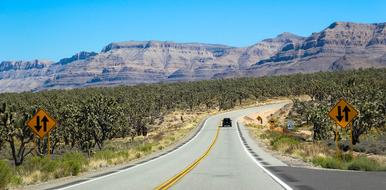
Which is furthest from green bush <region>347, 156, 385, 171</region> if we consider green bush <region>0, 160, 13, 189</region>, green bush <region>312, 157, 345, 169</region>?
green bush <region>0, 160, 13, 189</region>

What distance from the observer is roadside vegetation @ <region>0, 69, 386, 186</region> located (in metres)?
30.7

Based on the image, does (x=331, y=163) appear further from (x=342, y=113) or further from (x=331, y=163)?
(x=342, y=113)

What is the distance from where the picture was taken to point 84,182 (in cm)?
1783

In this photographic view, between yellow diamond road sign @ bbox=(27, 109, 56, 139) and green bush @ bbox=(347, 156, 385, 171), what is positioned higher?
yellow diamond road sign @ bbox=(27, 109, 56, 139)

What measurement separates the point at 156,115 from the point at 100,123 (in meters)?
Result: 45.3

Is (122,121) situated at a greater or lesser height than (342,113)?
lesser

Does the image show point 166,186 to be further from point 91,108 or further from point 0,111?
point 91,108

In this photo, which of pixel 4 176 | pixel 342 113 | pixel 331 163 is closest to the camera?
pixel 4 176

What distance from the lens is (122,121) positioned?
75.2 metres

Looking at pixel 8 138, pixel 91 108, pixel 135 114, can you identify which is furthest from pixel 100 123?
pixel 135 114

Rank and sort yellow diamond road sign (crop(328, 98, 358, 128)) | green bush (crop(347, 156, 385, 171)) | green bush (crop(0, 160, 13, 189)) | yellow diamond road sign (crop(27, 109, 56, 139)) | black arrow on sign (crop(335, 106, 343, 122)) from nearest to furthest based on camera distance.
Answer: green bush (crop(0, 160, 13, 189)) < green bush (crop(347, 156, 385, 171)) < yellow diamond road sign (crop(27, 109, 56, 139)) < yellow diamond road sign (crop(328, 98, 358, 128)) < black arrow on sign (crop(335, 106, 343, 122))

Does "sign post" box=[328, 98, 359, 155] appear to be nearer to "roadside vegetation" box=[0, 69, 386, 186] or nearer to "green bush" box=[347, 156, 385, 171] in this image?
"green bush" box=[347, 156, 385, 171]

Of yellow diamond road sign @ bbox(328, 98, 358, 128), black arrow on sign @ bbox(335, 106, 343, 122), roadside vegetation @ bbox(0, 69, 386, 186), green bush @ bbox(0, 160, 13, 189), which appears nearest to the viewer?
green bush @ bbox(0, 160, 13, 189)

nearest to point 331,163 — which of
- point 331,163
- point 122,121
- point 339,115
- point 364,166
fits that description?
point 331,163
